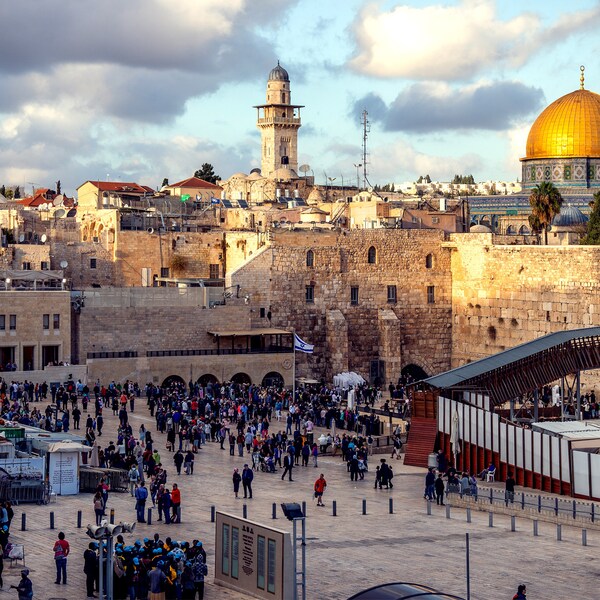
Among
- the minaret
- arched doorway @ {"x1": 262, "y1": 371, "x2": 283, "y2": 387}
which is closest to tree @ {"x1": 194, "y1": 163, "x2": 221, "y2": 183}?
the minaret

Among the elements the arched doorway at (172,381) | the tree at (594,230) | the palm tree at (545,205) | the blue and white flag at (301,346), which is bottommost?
the arched doorway at (172,381)

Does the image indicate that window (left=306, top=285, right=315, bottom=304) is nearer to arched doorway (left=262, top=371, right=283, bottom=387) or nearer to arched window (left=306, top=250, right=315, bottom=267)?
arched window (left=306, top=250, right=315, bottom=267)

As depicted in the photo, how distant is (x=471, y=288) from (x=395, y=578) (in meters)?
32.6

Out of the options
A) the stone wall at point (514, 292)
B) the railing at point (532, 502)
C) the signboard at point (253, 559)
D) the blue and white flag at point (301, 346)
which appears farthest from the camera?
the stone wall at point (514, 292)

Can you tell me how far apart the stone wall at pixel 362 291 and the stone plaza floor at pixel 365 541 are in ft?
64.6

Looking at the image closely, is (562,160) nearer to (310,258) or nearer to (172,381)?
(310,258)

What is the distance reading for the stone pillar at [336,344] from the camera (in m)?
51.5

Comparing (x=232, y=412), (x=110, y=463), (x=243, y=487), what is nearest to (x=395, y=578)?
(x=243, y=487)

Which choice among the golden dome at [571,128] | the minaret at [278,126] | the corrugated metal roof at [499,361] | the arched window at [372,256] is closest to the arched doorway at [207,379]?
the arched window at [372,256]

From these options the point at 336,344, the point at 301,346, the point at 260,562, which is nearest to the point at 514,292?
the point at 336,344

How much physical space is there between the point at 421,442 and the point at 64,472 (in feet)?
32.7

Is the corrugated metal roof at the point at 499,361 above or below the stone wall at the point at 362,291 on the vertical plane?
below

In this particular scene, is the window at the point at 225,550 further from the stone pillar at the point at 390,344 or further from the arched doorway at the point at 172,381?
the stone pillar at the point at 390,344

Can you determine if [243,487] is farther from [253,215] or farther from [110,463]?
[253,215]
